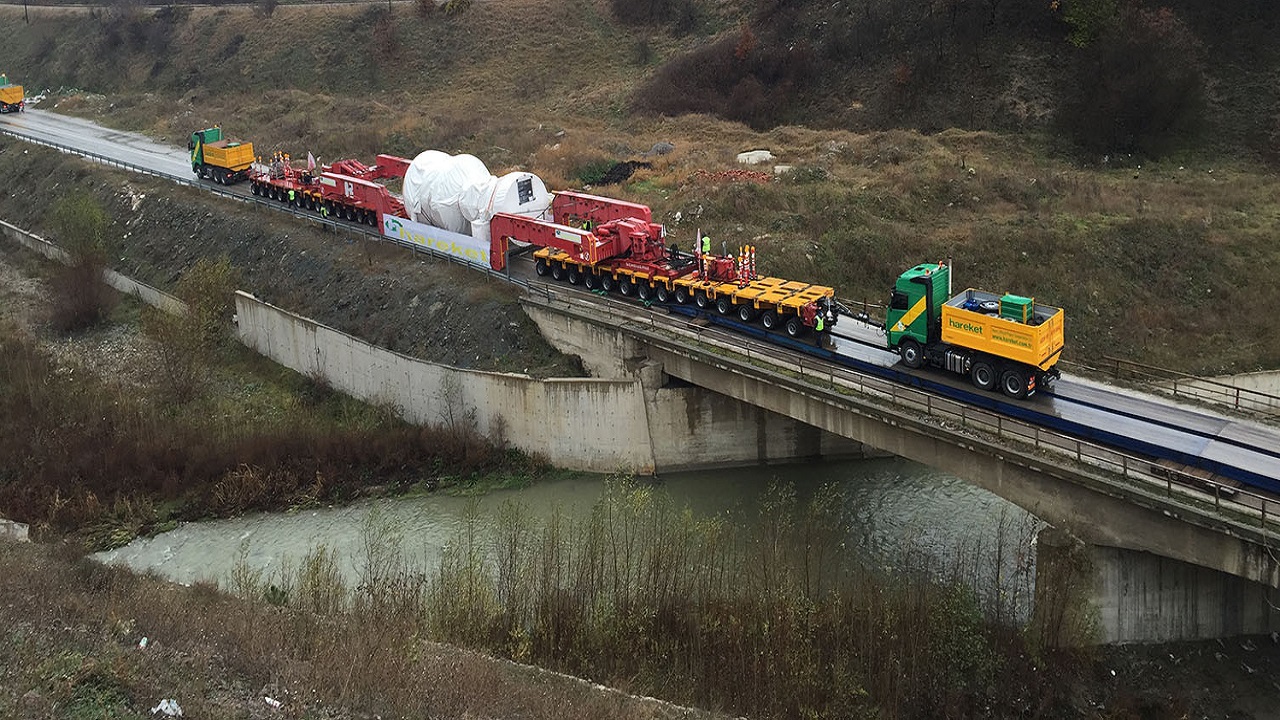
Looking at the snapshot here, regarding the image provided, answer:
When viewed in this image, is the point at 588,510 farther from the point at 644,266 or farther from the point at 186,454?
the point at 186,454

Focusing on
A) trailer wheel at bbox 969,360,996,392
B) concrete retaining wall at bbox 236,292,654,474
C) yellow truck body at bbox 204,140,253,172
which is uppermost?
yellow truck body at bbox 204,140,253,172

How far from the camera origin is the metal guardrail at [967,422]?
18.3 meters

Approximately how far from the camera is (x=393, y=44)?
259 ft

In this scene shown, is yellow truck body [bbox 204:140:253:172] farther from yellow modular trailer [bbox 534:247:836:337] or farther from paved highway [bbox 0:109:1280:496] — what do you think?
paved highway [bbox 0:109:1280:496]

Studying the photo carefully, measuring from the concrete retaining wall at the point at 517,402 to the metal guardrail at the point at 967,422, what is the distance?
2.55 m

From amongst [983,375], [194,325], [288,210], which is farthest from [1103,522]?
[288,210]

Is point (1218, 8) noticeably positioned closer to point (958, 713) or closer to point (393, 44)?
point (958, 713)

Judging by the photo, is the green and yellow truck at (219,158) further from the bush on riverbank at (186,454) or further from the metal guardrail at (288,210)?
the bush on riverbank at (186,454)

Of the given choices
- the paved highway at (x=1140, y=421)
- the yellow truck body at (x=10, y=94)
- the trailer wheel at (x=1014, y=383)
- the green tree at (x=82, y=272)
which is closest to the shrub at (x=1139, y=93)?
the paved highway at (x=1140, y=421)

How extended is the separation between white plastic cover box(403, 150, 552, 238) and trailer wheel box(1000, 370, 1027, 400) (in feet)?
62.5

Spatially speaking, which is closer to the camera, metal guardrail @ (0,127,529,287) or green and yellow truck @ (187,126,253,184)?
metal guardrail @ (0,127,529,287)

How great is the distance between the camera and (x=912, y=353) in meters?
24.2


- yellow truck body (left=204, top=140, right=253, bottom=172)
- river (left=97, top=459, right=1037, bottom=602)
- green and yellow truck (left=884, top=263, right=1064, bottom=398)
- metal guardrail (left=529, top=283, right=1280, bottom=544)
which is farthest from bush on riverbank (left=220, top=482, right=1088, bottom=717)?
yellow truck body (left=204, top=140, right=253, bottom=172)

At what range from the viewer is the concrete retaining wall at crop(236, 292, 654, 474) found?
30.5 m
